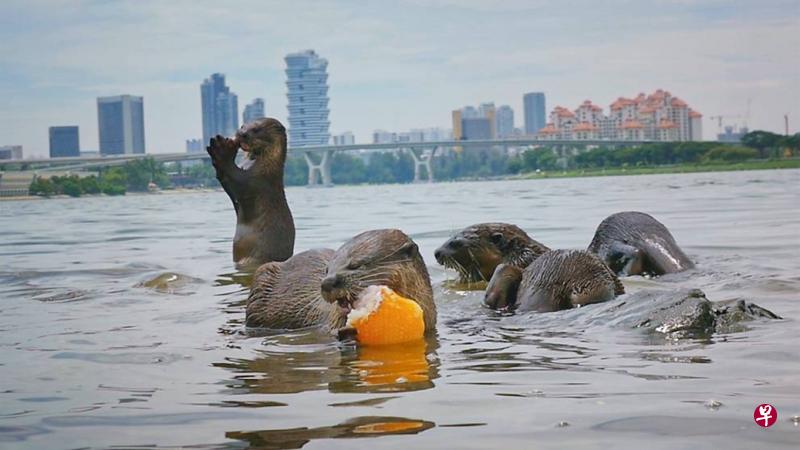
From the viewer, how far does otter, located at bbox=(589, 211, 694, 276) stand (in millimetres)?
7465

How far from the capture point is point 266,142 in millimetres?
8133

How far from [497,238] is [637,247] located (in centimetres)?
126

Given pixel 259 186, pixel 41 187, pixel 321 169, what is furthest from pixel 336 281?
pixel 321 169

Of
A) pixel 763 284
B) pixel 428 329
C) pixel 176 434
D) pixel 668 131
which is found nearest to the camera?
pixel 176 434

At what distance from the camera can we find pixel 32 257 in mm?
11461

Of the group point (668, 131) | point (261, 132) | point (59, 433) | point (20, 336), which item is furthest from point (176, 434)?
point (668, 131)

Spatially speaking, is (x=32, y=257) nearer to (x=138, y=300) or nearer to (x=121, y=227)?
(x=138, y=300)

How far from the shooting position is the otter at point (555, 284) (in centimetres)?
562

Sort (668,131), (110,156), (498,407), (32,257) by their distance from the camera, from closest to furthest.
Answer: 1. (498,407)
2. (32,257)
3. (110,156)
4. (668,131)

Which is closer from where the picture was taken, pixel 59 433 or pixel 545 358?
pixel 59 433

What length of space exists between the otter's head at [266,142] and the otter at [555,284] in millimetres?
2612

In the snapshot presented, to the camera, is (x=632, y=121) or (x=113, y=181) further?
(x=632, y=121)

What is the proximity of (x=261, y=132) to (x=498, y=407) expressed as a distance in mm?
5210

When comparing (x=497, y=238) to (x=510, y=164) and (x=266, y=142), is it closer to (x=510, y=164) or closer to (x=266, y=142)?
(x=266, y=142)
